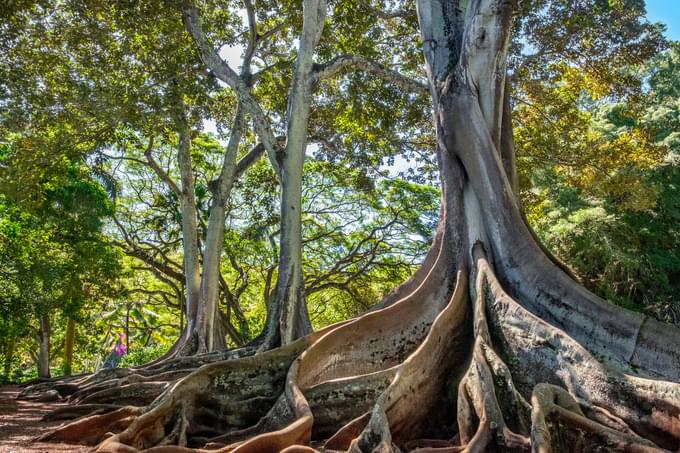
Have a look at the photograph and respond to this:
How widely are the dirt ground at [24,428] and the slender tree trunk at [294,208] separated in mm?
2498

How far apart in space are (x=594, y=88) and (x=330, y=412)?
8241mm

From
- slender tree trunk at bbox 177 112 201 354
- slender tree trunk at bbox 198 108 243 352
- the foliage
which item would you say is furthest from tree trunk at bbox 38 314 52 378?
the foliage

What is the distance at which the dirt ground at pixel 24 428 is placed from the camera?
330cm

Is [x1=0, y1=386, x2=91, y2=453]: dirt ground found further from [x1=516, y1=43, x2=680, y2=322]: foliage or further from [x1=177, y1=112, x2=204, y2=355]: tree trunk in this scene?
[x1=516, y1=43, x2=680, y2=322]: foliage

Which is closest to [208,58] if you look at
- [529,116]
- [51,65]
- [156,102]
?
[156,102]

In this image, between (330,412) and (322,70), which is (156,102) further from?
(330,412)

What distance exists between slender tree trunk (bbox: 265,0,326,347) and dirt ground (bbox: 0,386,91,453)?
250cm

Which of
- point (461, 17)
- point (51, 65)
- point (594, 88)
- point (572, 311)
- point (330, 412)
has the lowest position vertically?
point (330, 412)

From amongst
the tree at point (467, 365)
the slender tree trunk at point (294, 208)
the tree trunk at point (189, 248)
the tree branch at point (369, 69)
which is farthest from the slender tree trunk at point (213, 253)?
the tree at point (467, 365)

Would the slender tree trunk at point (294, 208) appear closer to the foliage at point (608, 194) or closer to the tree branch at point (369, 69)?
the tree branch at point (369, 69)

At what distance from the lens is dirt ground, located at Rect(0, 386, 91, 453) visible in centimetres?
330

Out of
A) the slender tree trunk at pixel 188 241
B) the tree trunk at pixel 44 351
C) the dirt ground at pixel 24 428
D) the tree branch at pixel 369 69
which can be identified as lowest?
the dirt ground at pixel 24 428

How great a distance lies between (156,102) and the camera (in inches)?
342

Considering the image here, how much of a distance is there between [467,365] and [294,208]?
11.8 ft
